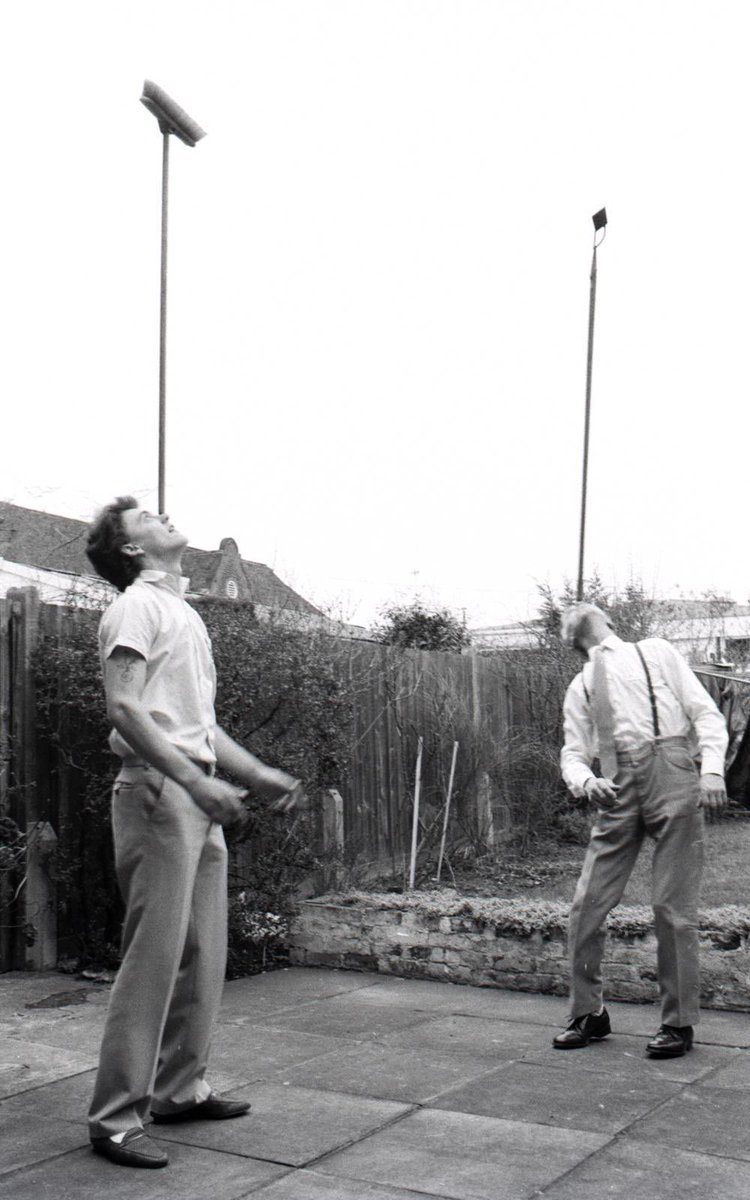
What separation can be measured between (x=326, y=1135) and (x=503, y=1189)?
0.66 meters

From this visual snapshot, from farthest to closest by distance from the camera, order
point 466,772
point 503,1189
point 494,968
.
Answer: point 466,772, point 494,968, point 503,1189

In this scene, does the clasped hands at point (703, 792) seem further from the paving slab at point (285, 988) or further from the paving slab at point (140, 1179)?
the paving slab at point (140, 1179)

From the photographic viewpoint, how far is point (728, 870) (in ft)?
28.8

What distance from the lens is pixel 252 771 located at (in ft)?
11.9

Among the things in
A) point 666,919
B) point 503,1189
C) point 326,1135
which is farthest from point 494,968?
point 503,1189

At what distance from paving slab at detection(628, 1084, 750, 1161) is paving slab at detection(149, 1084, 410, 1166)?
2.52 ft

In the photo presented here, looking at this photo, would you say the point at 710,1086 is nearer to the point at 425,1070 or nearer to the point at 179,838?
the point at 425,1070

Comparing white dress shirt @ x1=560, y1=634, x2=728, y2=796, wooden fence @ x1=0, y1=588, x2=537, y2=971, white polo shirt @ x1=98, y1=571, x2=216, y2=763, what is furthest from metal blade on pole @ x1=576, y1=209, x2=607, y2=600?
white polo shirt @ x1=98, y1=571, x2=216, y2=763

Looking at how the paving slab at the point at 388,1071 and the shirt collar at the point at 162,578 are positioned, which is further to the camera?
the paving slab at the point at 388,1071

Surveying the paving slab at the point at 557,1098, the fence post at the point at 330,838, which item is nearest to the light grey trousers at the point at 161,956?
the paving slab at the point at 557,1098

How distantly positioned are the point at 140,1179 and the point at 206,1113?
1.58 ft

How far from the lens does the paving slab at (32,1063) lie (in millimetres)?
4098

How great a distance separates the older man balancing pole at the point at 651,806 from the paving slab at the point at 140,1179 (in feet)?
5.46

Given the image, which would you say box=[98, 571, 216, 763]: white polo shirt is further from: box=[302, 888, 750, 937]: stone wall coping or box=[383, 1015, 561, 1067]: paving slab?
box=[302, 888, 750, 937]: stone wall coping
